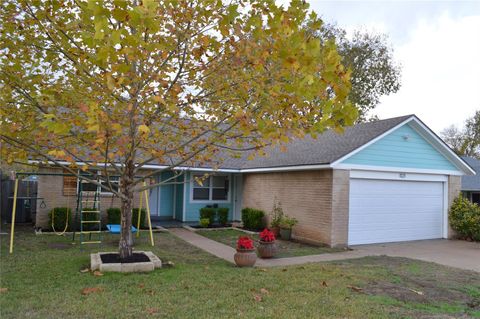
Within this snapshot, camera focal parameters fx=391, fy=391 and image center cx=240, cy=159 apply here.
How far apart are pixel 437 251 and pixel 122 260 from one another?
9580 millimetres

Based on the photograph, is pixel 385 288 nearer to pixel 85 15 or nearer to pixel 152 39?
→ pixel 152 39

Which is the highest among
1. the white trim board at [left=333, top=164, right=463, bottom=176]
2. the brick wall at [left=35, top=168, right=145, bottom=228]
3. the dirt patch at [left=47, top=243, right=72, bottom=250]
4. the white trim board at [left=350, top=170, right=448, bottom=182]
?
the white trim board at [left=333, top=164, right=463, bottom=176]

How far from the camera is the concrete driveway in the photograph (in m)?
10.5

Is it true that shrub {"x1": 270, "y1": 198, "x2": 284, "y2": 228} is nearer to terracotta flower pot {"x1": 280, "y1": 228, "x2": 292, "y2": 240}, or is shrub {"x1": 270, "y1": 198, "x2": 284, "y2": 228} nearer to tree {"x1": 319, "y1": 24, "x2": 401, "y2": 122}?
terracotta flower pot {"x1": 280, "y1": 228, "x2": 292, "y2": 240}

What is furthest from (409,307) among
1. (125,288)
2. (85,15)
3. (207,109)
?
(85,15)

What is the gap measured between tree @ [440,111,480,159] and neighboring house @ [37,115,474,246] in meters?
35.9

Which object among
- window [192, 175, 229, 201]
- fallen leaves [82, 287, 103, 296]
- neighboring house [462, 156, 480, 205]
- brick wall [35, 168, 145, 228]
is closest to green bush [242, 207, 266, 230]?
window [192, 175, 229, 201]

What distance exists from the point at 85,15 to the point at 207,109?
10.3 feet

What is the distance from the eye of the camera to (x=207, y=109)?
27.3 ft

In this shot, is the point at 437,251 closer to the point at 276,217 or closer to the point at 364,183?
the point at 364,183

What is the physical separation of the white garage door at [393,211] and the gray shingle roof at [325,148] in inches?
50.6

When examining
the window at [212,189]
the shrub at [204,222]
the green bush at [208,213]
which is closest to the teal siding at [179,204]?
the window at [212,189]

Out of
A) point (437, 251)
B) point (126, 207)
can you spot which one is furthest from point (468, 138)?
point (126, 207)

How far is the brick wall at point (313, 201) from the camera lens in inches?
492
